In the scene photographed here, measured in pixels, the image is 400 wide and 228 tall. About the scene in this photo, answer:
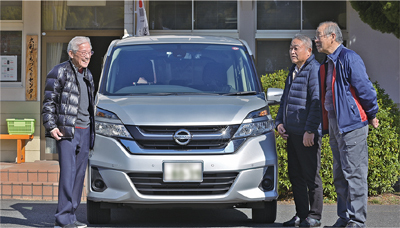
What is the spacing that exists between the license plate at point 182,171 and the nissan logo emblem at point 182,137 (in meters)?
0.19

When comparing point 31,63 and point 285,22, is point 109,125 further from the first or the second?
point 285,22

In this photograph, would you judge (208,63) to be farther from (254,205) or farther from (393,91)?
(393,91)

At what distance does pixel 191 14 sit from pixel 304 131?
624cm

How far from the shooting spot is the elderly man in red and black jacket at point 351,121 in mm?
4758

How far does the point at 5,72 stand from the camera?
11141 mm

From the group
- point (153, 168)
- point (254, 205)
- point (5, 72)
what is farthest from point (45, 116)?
point (5, 72)

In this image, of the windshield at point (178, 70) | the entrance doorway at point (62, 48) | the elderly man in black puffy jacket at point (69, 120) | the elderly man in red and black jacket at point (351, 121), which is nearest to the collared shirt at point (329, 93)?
the elderly man in red and black jacket at point (351, 121)

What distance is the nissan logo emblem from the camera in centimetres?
489

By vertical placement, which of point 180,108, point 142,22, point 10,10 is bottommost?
point 180,108

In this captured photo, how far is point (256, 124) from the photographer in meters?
5.11

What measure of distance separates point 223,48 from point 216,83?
1.79 feet

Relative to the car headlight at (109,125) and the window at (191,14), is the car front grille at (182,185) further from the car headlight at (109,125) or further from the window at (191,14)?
the window at (191,14)

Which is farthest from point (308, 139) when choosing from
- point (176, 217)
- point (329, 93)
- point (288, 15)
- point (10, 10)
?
point (10, 10)

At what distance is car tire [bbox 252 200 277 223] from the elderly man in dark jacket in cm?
19
